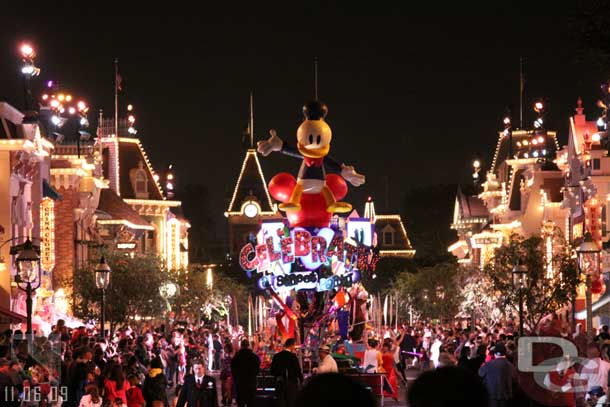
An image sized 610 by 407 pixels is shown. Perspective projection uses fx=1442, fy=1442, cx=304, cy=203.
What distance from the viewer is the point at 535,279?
51.3 meters

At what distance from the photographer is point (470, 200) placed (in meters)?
117

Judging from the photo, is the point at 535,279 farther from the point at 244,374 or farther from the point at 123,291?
the point at 244,374

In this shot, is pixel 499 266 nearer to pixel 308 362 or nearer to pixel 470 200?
pixel 308 362

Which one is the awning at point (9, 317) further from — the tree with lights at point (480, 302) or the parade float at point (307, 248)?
the tree with lights at point (480, 302)

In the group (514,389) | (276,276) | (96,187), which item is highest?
(96,187)

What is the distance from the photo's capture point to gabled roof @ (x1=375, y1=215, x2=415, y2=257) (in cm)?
13538

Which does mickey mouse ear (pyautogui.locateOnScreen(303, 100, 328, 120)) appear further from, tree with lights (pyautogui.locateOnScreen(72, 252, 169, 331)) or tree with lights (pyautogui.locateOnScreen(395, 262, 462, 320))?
tree with lights (pyautogui.locateOnScreen(395, 262, 462, 320))

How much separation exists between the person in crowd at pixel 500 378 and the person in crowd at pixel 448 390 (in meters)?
14.5

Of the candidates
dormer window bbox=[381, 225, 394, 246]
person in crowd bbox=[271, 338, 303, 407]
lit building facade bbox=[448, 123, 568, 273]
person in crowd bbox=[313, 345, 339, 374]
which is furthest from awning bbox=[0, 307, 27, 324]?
dormer window bbox=[381, 225, 394, 246]

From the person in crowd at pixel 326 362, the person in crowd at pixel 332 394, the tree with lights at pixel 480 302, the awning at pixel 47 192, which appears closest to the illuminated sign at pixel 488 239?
the tree with lights at pixel 480 302

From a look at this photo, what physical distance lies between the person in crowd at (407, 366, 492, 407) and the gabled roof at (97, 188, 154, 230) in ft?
227

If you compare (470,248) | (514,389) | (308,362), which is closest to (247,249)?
(308,362)

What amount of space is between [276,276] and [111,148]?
180 feet

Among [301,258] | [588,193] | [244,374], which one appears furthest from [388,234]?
[244,374]
